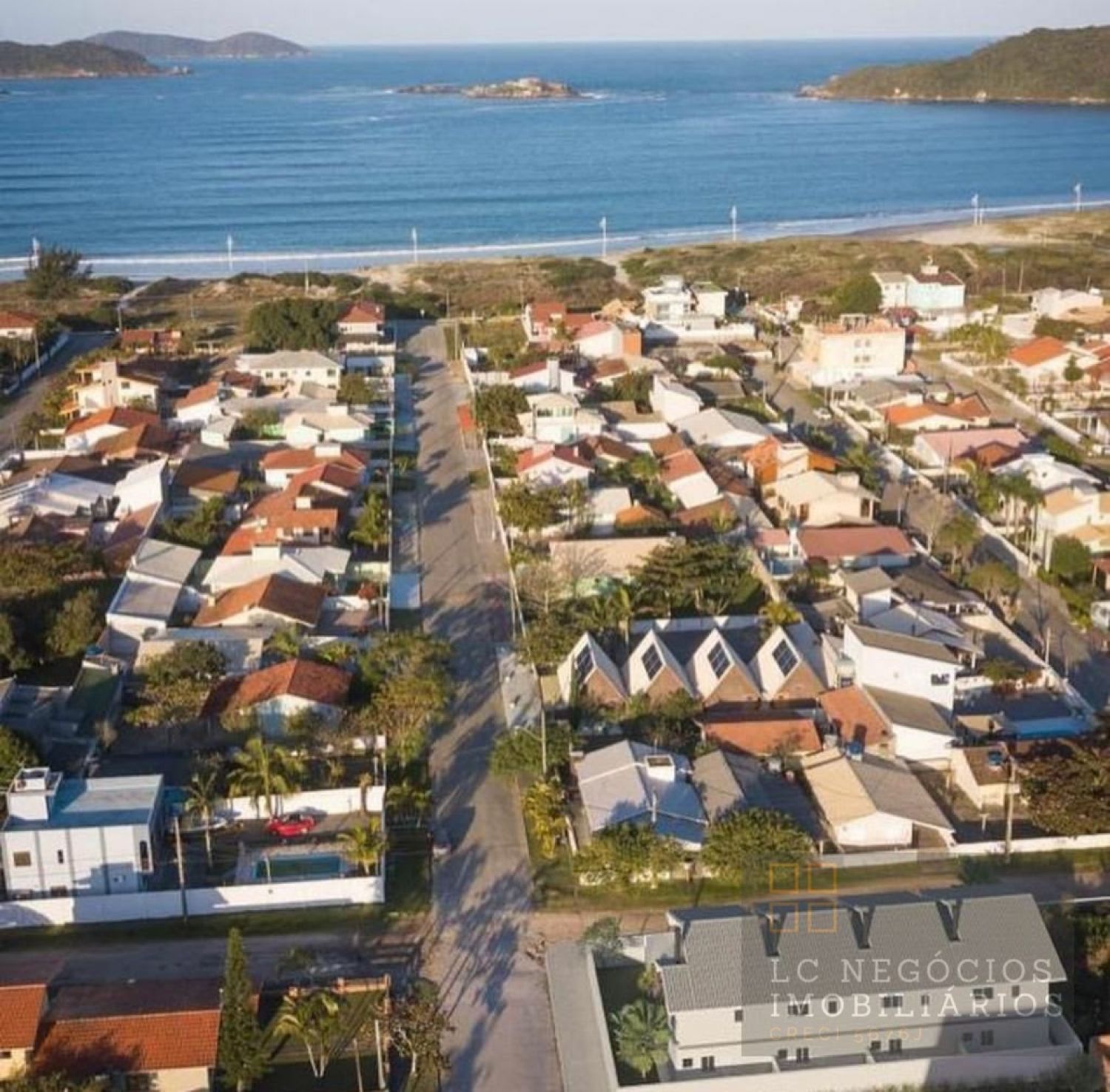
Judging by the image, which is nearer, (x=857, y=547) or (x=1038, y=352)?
(x=857, y=547)

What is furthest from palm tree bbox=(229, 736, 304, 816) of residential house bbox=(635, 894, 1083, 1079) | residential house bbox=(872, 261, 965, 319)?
residential house bbox=(872, 261, 965, 319)

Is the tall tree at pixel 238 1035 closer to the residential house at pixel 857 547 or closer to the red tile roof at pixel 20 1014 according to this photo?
the red tile roof at pixel 20 1014

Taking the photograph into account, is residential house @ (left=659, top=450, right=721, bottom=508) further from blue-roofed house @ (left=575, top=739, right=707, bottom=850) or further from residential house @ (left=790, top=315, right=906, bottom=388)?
blue-roofed house @ (left=575, top=739, right=707, bottom=850)

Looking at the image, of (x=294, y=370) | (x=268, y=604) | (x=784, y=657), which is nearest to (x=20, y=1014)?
(x=268, y=604)

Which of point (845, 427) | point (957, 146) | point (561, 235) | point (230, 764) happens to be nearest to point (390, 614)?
point (230, 764)

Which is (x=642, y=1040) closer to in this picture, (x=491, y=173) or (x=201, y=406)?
(x=201, y=406)

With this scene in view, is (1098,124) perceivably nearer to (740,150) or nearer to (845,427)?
(740,150)

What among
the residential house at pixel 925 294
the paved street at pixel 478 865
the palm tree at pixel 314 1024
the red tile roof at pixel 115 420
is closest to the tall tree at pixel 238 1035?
the palm tree at pixel 314 1024
